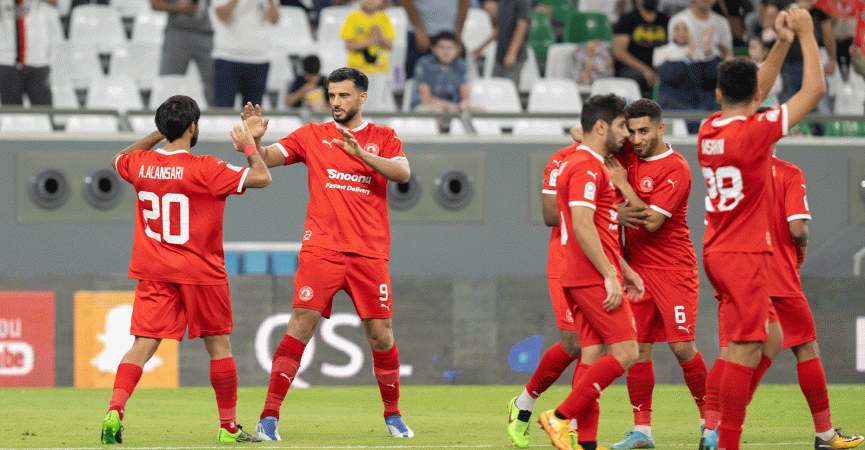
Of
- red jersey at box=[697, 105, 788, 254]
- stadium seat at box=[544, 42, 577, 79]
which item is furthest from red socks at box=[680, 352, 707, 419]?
stadium seat at box=[544, 42, 577, 79]

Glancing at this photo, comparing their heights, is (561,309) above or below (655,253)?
below

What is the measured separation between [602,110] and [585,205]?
0.55m

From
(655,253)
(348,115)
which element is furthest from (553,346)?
(348,115)

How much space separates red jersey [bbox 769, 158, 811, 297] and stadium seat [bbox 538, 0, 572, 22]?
30.1 feet

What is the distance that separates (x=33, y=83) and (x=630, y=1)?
24.6ft

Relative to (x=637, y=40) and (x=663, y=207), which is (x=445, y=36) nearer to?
(x=637, y=40)

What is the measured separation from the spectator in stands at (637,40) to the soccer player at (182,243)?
797 cm

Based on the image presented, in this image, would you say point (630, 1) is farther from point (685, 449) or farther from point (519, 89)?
point (685, 449)

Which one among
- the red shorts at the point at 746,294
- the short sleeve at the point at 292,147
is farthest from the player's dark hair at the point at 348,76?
the red shorts at the point at 746,294

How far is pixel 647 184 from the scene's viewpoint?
6.04 m

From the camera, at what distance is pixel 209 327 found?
19.7 ft

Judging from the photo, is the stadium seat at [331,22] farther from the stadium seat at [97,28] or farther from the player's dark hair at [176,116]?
the player's dark hair at [176,116]

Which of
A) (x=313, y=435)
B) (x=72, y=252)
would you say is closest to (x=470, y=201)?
(x=72, y=252)

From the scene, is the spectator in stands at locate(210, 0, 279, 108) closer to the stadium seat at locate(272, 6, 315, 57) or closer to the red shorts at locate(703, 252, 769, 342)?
the stadium seat at locate(272, 6, 315, 57)
